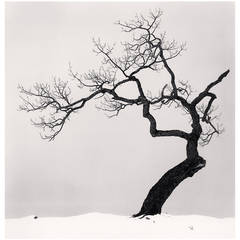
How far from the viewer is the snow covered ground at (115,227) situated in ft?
19.4

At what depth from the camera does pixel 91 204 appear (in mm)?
6406

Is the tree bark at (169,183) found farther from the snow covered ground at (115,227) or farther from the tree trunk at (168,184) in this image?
the snow covered ground at (115,227)

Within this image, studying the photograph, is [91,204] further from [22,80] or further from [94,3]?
[94,3]

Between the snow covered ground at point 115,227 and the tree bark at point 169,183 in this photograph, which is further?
the tree bark at point 169,183

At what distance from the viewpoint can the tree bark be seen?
6.15m

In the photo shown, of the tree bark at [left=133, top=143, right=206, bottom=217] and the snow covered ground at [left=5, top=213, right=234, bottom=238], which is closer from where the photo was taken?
the snow covered ground at [left=5, top=213, right=234, bottom=238]

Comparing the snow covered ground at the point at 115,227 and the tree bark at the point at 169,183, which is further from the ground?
the tree bark at the point at 169,183

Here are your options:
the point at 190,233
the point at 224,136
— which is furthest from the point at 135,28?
the point at 190,233

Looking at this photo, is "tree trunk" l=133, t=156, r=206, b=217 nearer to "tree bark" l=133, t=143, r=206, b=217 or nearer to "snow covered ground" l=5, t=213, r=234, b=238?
"tree bark" l=133, t=143, r=206, b=217

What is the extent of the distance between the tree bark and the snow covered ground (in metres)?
0.13

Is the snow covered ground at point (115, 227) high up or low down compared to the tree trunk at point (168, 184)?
down

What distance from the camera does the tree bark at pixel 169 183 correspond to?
6.15 meters

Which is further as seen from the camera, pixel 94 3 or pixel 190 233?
pixel 94 3

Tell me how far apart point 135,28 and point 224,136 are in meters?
1.76
